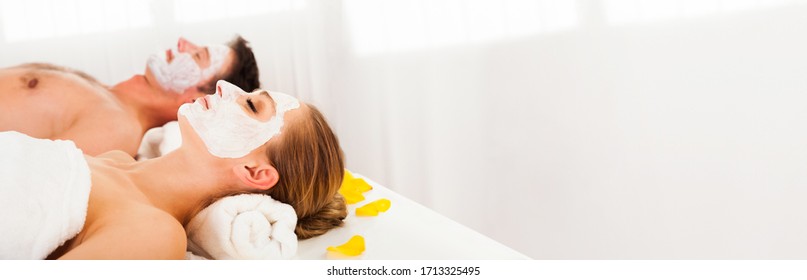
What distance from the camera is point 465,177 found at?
7.72 feet

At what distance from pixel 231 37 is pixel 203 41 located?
0.36 feet

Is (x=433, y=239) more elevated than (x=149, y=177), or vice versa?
(x=149, y=177)

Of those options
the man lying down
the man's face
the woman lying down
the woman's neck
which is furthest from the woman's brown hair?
the man's face

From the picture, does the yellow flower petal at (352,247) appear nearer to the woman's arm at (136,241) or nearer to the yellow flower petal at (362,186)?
the woman's arm at (136,241)

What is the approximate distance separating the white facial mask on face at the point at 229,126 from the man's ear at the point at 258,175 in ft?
0.10

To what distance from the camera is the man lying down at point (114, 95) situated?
1883 millimetres

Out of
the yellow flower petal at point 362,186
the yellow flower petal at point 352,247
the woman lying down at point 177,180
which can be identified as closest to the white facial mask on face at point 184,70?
the yellow flower petal at point 362,186

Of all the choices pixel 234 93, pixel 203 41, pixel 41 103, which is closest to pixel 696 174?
pixel 234 93

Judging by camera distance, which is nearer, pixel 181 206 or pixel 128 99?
pixel 181 206

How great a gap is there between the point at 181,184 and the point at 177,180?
0.01 meters

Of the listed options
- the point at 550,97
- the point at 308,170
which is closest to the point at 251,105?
the point at 308,170

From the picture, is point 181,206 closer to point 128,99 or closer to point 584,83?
point 128,99

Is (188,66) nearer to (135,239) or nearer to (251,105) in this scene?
(251,105)

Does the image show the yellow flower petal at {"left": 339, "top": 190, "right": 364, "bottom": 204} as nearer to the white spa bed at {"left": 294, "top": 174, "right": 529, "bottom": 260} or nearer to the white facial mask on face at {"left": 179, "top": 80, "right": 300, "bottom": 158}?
the white spa bed at {"left": 294, "top": 174, "right": 529, "bottom": 260}
